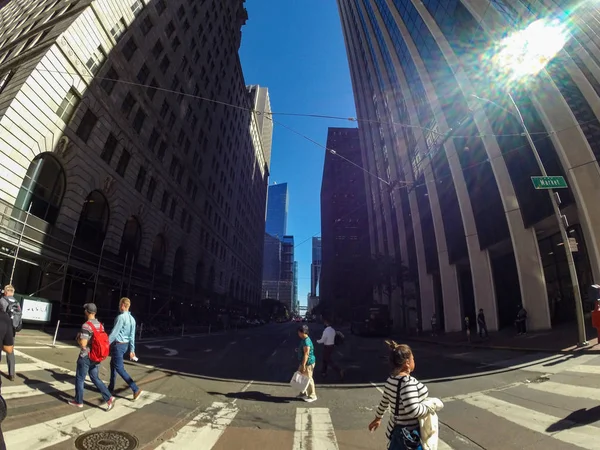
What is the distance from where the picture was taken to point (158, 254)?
111 ft

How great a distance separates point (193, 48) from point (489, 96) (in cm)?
3242

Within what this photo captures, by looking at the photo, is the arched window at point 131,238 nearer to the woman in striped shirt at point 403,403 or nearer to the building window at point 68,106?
the building window at point 68,106

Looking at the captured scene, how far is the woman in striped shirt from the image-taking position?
9.30ft

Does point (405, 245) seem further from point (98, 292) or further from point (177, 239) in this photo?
point (98, 292)

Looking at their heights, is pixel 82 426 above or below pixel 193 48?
below

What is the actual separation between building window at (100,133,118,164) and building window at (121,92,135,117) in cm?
286

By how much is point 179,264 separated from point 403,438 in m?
39.3

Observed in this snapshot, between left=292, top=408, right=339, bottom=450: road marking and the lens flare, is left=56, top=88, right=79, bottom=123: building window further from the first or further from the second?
the lens flare

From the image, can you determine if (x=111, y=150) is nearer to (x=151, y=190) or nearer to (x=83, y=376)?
(x=151, y=190)

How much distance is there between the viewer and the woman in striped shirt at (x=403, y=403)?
9.30ft

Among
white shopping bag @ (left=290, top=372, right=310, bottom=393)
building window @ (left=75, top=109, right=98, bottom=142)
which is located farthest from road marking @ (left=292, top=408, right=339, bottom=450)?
building window @ (left=75, top=109, right=98, bottom=142)

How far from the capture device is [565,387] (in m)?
7.05

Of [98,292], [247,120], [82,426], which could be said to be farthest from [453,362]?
[247,120]

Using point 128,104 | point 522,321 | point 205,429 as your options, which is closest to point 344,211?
point 128,104
